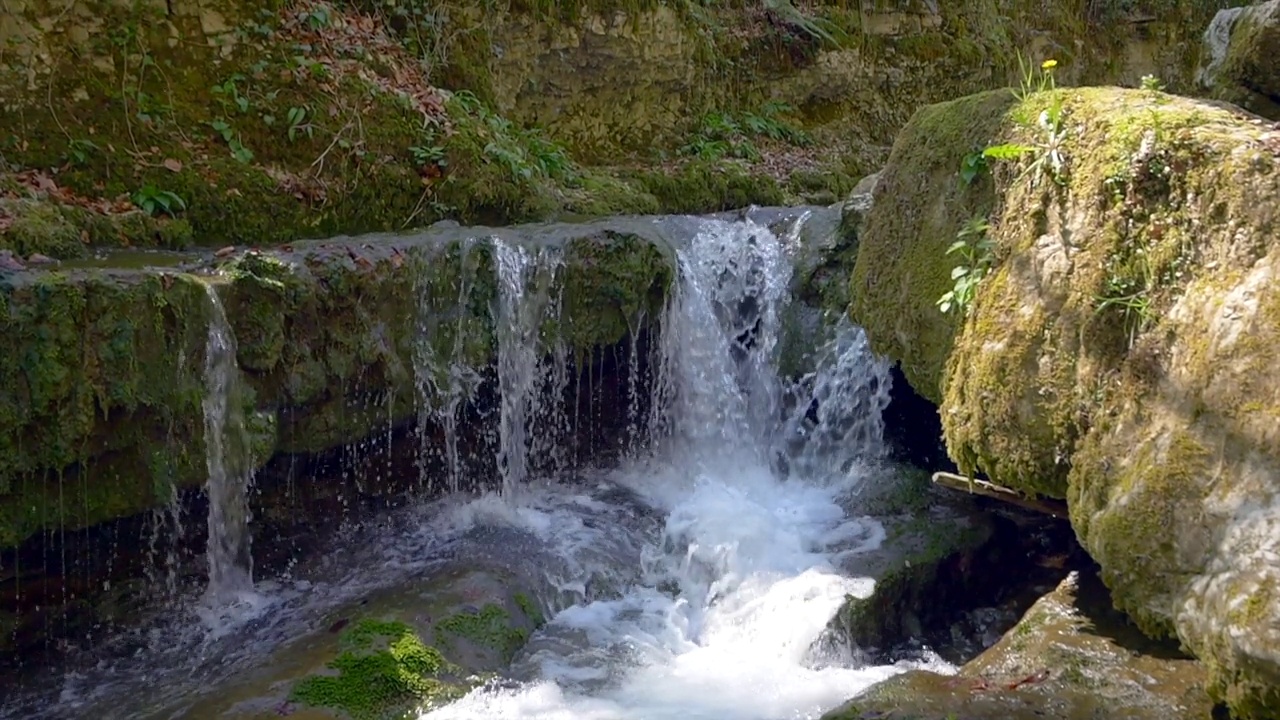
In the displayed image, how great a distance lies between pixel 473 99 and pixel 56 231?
441 centimetres

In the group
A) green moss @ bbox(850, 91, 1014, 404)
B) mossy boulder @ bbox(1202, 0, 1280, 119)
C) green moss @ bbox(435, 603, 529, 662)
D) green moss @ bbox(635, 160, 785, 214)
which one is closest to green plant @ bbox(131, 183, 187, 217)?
green moss @ bbox(435, 603, 529, 662)

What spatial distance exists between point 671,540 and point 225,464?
290 cm

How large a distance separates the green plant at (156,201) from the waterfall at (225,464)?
6.60 feet

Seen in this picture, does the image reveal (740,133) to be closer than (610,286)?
No

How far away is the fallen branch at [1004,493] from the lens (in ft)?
17.9

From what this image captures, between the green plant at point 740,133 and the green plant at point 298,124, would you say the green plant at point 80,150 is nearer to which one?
→ the green plant at point 298,124

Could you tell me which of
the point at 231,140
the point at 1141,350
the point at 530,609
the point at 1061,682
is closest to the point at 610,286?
the point at 530,609

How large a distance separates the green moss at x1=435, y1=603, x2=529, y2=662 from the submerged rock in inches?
79.0

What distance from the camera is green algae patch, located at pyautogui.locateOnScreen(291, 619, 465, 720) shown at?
5.03 meters

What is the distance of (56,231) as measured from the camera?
6.86 m

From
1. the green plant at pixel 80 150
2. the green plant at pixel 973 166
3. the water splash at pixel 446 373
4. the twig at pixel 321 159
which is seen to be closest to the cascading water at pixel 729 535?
the water splash at pixel 446 373

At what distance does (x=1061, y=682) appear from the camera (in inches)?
179

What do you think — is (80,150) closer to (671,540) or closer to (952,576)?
(671,540)

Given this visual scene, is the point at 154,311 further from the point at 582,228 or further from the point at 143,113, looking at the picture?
the point at 582,228
